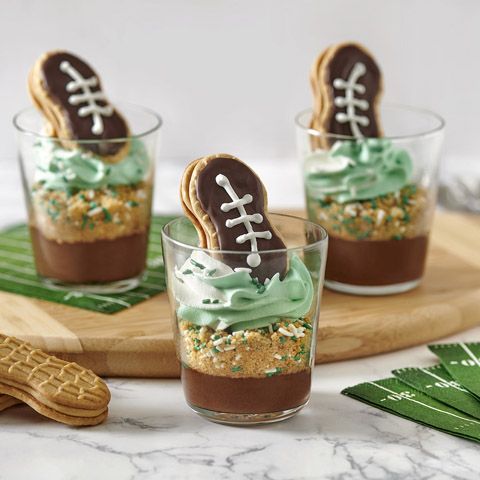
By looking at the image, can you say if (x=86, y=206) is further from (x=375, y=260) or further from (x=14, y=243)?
(x=375, y=260)

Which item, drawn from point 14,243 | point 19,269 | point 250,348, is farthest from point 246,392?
point 14,243

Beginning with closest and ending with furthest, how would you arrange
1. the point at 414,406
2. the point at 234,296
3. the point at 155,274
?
the point at 234,296
the point at 414,406
the point at 155,274

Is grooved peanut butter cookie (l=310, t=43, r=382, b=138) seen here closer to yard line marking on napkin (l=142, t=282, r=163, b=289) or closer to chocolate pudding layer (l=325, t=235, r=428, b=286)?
chocolate pudding layer (l=325, t=235, r=428, b=286)

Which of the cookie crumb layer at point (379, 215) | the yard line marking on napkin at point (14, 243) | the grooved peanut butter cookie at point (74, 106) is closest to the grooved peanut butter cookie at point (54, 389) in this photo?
the grooved peanut butter cookie at point (74, 106)

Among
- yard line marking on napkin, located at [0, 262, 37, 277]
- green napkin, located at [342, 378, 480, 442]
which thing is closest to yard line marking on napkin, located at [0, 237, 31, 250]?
yard line marking on napkin, located at [0, 262, 37, 277]

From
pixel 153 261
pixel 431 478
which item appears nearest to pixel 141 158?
pixel 153 261

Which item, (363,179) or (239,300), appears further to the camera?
(363,179)

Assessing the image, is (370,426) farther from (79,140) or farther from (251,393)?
(79,140)

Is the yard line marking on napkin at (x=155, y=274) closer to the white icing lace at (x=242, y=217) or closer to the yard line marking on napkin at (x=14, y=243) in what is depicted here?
the yard line marking on napkin at (x=14, y=243)
